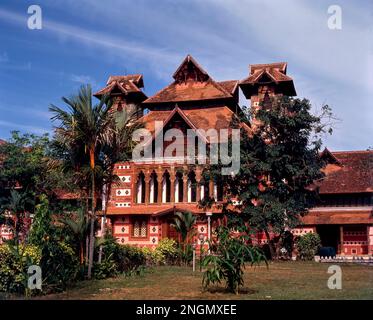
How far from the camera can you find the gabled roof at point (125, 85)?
4234cm

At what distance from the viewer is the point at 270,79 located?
38.9m

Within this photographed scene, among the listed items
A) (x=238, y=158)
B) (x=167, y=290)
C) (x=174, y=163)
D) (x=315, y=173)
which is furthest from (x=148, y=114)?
(x=167, y=290)

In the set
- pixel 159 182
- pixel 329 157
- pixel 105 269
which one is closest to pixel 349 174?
pixel 329 157

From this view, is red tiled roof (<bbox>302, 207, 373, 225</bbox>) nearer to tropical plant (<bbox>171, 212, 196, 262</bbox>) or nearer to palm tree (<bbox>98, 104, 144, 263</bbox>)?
tropical plant (<bbox>171, 212, 196, 262</bbox>)

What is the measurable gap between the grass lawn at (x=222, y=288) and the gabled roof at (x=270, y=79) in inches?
859

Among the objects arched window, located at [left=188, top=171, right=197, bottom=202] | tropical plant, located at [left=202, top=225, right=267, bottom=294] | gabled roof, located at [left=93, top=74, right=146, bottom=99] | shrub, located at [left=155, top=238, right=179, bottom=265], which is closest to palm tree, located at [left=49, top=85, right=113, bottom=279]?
tropical plant, located at [left=202, top=225, right=267, bottom=294]

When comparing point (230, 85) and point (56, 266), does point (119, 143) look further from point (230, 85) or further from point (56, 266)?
point (230, 85)

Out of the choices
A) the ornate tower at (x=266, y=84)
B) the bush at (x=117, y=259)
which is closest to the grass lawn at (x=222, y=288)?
the bush at (x=117, y=259)

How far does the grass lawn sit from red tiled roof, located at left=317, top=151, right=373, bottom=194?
1492 cm

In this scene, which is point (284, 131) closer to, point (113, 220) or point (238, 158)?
point (238, 158)

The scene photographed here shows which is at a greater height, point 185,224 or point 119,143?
point 119,143

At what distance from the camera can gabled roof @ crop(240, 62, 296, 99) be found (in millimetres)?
38719

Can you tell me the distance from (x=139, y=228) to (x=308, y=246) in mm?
11393

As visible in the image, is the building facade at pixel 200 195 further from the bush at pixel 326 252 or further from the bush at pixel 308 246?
the bush at pixel 308 246
